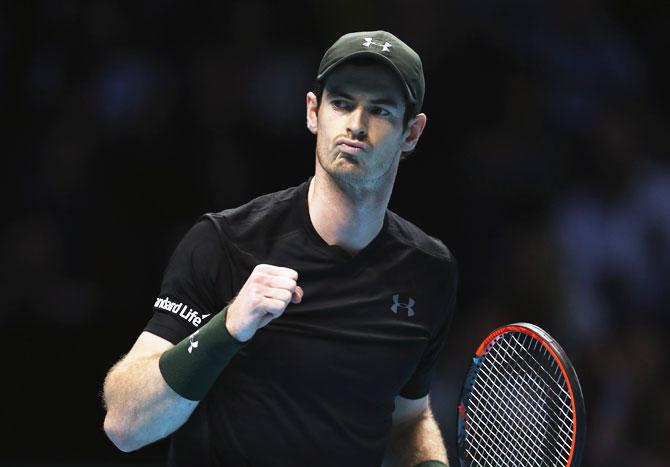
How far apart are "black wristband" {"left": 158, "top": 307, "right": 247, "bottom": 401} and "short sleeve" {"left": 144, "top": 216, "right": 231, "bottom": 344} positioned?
0.49 feet

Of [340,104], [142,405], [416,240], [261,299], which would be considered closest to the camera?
[261,299]

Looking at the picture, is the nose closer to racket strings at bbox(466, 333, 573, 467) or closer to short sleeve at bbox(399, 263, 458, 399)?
short sleeve at bbox(399, 263, 458, 399)

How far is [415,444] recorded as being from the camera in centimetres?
A: 404

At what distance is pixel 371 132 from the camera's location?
3557mm

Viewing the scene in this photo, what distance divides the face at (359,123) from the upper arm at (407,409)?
0.79m

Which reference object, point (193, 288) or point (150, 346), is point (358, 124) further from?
point (150, 346)

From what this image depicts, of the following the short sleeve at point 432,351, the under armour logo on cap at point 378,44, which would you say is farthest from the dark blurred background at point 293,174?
the under armour logo on cap at point 378,44

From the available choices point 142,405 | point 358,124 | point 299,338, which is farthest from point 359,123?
A: point 142,405

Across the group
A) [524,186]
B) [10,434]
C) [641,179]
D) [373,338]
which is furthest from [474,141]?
[373,338]

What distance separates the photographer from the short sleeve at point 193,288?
3.49 m

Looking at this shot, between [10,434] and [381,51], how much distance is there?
341 cm

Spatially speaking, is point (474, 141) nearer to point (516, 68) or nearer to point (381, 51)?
point (516, 68)

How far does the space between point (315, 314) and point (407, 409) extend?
2.06 ft

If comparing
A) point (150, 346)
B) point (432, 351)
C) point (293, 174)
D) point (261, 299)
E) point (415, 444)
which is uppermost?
point (261, 299)
